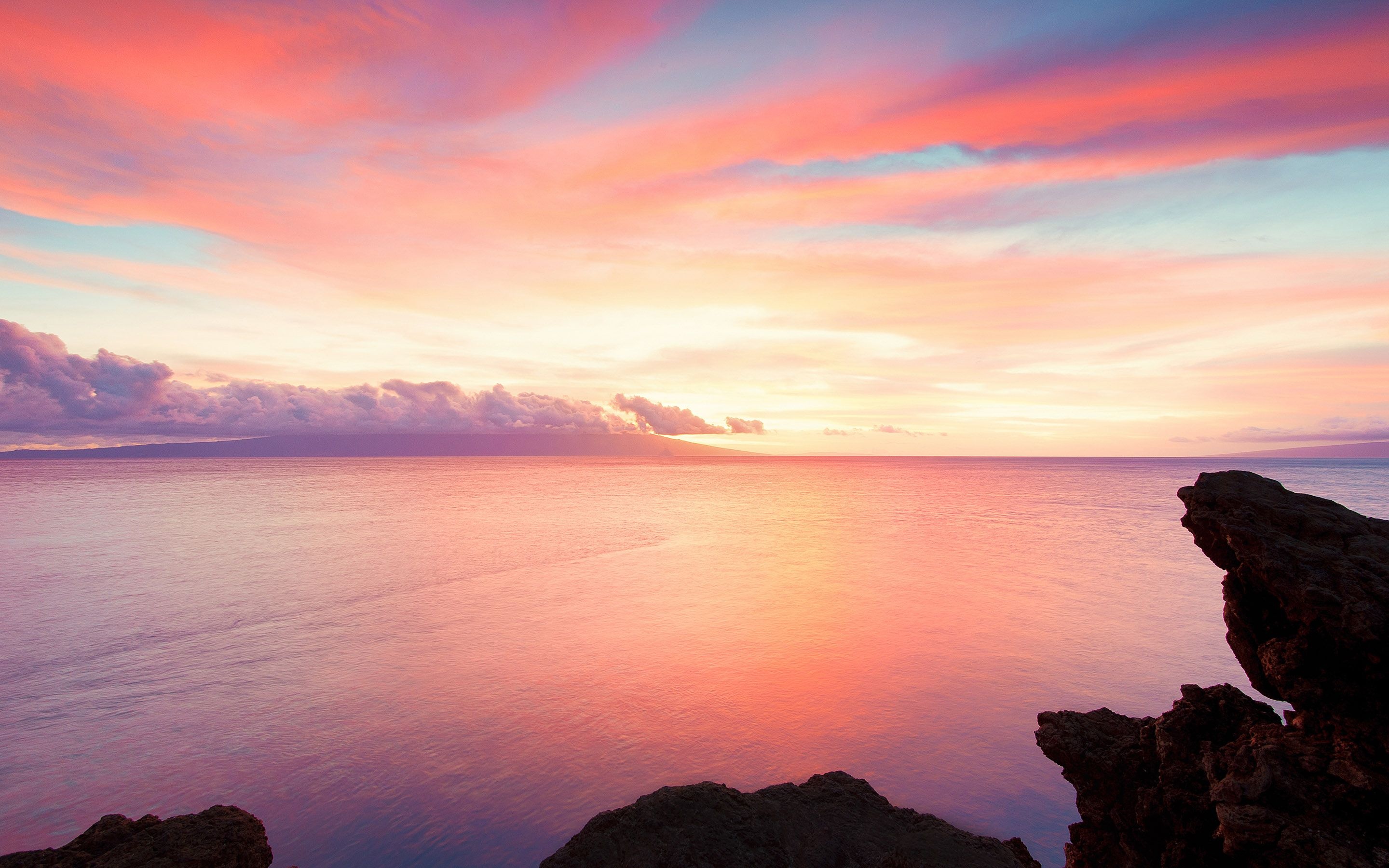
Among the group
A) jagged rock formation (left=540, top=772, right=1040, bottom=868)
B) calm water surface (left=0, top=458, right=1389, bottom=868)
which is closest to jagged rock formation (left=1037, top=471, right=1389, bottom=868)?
jagged rock formation (left=540, top=772, right=1040, bottom=868)

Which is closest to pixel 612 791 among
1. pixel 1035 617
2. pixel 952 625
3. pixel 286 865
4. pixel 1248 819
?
pixel 286 865

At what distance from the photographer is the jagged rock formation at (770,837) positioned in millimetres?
6176

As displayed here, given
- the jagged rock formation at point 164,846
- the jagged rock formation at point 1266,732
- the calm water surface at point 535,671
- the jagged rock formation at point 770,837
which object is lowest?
the calm water surface at point 535,671

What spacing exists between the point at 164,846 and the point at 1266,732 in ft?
30.3

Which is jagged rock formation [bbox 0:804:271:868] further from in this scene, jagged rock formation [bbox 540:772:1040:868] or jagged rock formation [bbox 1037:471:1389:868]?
jagged rock formation [bbox 1037:471:1389:868]

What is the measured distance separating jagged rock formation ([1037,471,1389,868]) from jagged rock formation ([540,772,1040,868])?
47.2 inches

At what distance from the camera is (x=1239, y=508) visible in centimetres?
582

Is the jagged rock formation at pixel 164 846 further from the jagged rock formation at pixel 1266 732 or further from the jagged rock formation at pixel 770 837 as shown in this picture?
the jagged rock formation at pixel 1266 732

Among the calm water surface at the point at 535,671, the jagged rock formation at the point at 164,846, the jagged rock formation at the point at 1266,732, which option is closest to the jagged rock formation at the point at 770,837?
the jagged rock formation at the point at 1266,732

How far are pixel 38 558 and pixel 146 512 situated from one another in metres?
20.6

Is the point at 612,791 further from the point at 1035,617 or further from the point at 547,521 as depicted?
the point at 547,521

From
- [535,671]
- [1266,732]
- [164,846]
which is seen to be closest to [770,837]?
[1266,732]

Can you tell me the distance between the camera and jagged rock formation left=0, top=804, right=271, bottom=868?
16.8 ft

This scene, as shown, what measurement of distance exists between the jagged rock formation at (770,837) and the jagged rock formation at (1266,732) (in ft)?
3.94
